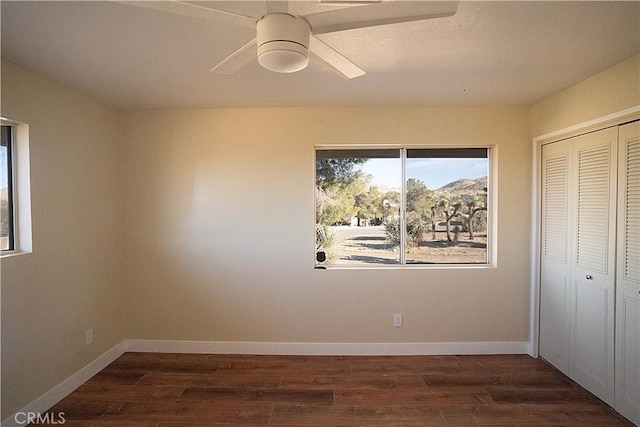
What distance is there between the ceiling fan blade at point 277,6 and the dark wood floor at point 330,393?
2.39 meters

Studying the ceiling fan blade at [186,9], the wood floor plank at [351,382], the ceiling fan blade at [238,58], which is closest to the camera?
the ceiling fan blade at [186,9]

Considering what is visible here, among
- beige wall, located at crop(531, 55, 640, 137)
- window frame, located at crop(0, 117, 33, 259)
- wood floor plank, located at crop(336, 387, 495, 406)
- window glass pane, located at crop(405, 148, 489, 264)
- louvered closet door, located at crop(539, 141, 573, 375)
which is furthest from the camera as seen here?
window glass pane, located at crop(405, 148, 489, 264)

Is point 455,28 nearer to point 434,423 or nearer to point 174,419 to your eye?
point 434,423

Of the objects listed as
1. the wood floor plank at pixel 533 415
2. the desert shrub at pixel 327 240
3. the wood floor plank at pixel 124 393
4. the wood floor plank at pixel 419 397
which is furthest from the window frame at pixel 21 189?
the wood floor plank at pixel 533 415

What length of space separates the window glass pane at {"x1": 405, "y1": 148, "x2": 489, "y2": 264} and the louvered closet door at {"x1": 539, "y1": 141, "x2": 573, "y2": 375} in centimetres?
49

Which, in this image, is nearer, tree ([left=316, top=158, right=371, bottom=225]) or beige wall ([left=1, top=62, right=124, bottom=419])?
beige wall ([left=1, top=62, right=124, bottom=419])

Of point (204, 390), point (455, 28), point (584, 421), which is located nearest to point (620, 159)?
point (455, 28)

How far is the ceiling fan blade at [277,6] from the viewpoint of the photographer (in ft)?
3.91

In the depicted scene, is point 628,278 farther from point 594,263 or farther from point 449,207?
point 449,207

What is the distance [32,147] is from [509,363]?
13.8 feet

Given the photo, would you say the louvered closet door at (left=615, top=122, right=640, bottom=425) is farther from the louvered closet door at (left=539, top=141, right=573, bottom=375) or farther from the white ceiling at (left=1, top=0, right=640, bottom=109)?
the white ceiling at (left=1, top=0, right=640, bottom=109)

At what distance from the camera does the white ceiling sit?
60.6 inches

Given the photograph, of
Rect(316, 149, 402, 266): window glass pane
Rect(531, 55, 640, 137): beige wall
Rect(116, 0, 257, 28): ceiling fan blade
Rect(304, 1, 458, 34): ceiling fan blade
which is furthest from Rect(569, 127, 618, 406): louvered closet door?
Rect(116, 0, 257, 28): ceiling fan blade

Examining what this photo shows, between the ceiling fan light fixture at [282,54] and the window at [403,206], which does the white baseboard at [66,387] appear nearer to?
the window at [403,206]
